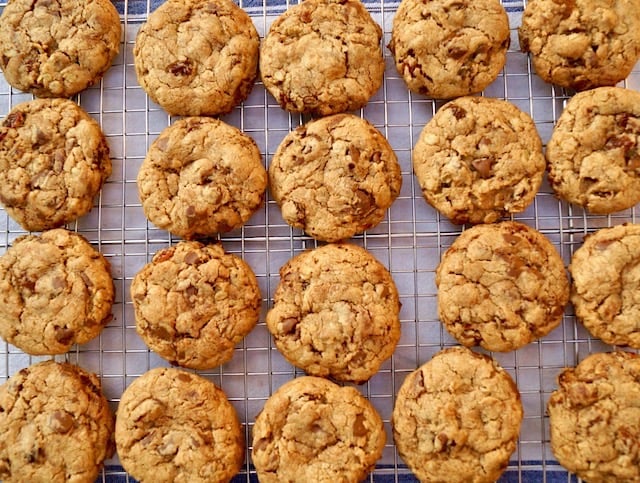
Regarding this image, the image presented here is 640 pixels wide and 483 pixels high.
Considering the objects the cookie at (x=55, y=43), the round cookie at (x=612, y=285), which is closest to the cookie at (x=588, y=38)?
the round cookie at (x=612, y=285)

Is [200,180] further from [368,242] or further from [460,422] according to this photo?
[460,422]

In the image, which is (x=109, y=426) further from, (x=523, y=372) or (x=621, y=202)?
(x=621, y=202)

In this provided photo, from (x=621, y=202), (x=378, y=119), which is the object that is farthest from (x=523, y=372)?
(x=378, y=119)

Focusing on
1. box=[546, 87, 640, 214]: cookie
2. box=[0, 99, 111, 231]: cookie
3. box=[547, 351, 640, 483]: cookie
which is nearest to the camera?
box=[547, 351, 640, 483]: cookie

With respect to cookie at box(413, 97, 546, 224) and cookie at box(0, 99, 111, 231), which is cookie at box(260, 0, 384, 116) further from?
cookie at box(0, 99, 111, 231)

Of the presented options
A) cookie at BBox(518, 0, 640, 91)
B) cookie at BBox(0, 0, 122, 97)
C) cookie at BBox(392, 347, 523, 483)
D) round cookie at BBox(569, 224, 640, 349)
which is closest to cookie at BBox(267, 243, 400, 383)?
cookie at BBox(392, 347, 523, 483)

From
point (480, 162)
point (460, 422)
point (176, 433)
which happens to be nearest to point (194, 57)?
point (480, 162)

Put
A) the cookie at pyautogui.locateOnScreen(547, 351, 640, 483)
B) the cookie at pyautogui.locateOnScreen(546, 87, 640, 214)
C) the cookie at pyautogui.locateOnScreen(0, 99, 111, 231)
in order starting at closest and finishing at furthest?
the cookie at pyautogui.locateOnScreen(547, 351, 640, 483), the cookie at pyautogui.locateOnScreen(546, 87, 640, 214), the cookie at pyautogui.locateOnScreen(0, 99, 111, 231)
